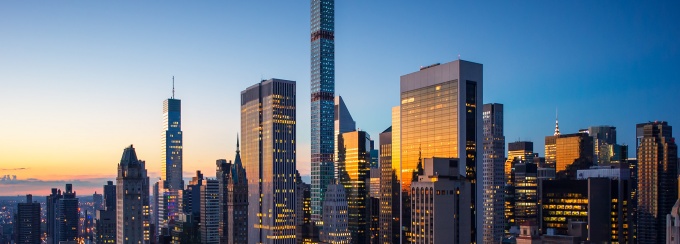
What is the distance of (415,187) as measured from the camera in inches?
A: 7200

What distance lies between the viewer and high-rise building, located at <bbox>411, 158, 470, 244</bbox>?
180 meters

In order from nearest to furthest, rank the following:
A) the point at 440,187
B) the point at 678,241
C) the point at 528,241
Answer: the point at 678,241, the point at 440,187, the point at 528,241

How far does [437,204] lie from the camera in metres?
180

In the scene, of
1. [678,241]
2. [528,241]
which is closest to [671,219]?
[678,241]

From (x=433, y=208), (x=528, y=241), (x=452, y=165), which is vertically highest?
(x=452, y=165)

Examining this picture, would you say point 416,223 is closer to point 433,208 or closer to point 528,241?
point 433,208

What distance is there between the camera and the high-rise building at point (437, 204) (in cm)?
18012

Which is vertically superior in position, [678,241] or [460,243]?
[678,241]

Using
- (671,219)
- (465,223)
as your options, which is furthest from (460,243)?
(671,219)

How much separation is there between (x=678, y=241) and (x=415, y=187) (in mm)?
78905

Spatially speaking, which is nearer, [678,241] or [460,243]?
[678,241]

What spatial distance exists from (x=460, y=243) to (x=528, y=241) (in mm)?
26100

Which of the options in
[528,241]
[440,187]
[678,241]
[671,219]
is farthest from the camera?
[528,241]

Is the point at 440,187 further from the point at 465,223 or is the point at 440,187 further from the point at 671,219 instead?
the point at 671,219
